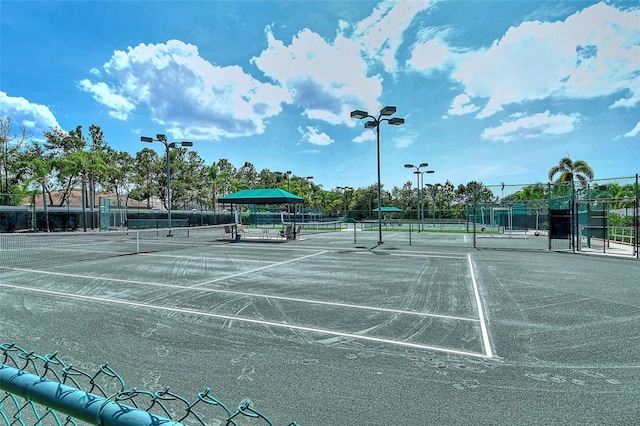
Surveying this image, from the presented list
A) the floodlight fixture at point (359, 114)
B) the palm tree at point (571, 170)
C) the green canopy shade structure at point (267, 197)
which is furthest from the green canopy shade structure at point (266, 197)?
the palm tree at point (571, 170)

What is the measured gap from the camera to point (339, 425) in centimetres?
301

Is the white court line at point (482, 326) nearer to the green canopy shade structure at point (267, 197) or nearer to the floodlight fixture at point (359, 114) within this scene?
the floodlight fixture at point (359, 114)

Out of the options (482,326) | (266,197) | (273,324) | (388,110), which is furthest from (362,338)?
(266,197)

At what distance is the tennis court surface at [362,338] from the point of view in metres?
3.38

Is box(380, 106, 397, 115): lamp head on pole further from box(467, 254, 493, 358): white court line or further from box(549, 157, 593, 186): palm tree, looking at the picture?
box(549, 157, 593, 186): palm tree

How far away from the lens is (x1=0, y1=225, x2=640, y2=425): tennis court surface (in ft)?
11.1

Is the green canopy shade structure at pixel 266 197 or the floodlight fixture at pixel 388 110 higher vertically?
the floodlight fixture at pixel 388 110

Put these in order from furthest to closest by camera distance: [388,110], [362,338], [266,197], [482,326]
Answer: [266,197]
[388,110]
[482,326]
[362,338]

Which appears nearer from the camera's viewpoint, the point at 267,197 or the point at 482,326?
the point at 482,326

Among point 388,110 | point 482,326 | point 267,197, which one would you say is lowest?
point 482,326

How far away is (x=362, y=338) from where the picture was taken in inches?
199

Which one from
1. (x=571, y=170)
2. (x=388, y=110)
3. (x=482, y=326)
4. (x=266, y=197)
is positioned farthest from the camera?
(x=571, y=170)

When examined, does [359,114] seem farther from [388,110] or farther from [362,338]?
[362,338]

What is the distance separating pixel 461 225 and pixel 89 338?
145 ft
